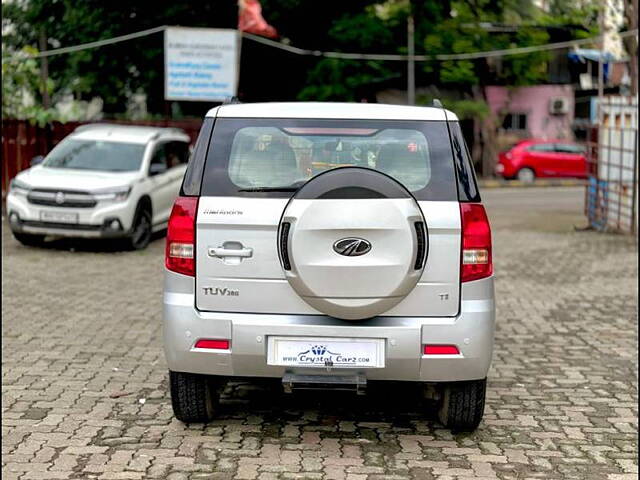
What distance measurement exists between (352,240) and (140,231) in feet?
33.6

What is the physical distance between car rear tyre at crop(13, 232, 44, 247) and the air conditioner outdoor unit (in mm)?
28064

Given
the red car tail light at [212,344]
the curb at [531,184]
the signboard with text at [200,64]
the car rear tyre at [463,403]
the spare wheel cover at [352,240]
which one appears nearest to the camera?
the spare wheel cover at [352,240]

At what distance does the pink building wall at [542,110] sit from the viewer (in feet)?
131

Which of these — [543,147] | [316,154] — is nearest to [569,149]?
[543,147]

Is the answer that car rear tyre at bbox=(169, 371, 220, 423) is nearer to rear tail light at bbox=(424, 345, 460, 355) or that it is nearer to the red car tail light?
the red car tail light

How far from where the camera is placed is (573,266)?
13648mm

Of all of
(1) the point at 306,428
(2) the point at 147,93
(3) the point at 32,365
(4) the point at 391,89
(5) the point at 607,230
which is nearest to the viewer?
(1) the point at 306,428

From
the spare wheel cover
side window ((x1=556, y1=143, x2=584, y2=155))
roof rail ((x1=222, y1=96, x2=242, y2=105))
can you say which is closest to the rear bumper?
the spare wheel cover

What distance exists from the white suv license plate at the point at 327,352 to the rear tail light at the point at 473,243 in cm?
58

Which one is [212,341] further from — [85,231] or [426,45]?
[426,45]

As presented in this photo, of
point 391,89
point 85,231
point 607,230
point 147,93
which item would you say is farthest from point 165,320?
point 391,89

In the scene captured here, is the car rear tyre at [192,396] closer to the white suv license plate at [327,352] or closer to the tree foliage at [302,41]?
the white suv license plate at [327,352]

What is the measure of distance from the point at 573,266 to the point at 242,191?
915 centimetres

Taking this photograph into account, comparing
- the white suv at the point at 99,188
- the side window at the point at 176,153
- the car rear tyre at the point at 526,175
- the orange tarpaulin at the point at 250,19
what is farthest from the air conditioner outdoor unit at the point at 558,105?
the white suv at the point at 99,188
